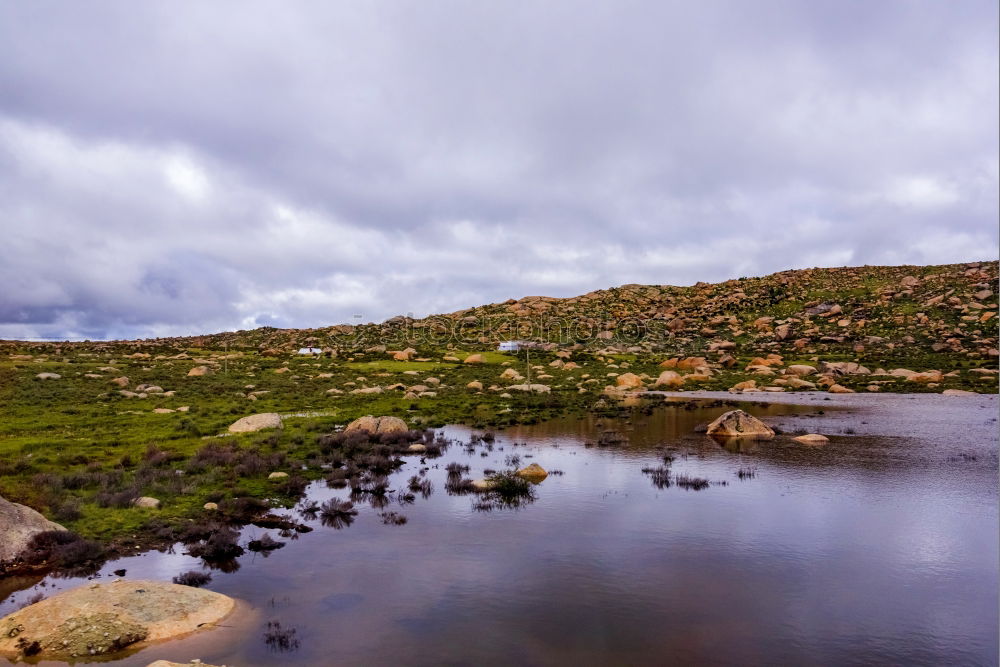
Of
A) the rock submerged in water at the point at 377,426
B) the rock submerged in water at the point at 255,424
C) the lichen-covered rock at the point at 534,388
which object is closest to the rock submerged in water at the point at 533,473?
the rock submerged in water at the point at 377,426

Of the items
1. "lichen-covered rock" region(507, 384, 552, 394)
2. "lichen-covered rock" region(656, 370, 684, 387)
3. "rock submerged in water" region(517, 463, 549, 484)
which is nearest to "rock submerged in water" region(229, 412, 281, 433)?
"rock submerged in water" region(517, 463, 549, 484)

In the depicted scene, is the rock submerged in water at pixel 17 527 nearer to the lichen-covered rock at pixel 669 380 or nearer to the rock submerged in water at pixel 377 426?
the rock submerged in water at pixel 377 426

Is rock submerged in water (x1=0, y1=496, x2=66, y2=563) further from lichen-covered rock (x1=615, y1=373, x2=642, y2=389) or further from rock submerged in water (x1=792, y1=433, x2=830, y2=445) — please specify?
lichen-covered rock (x1=615, y1=373, x2=642, y2=389)

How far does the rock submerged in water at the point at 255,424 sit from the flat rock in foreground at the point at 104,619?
2265 cm

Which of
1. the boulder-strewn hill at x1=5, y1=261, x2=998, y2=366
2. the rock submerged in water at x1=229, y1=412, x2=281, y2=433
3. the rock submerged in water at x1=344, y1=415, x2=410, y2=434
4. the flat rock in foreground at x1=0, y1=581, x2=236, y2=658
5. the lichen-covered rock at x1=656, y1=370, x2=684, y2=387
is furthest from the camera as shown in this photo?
the boulder-strewn hill at x1=5, y1=261, x2=998, y2=366

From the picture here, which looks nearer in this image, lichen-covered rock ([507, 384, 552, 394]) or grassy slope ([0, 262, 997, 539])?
grassy slope ([0, 262, 997, 539])

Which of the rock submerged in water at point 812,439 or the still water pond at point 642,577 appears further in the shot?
the rock submerged in water at point 812,439

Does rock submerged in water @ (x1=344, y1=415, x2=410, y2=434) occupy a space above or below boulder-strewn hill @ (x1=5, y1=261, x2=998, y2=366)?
below

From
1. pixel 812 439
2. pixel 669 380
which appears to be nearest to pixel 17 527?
pixel 812 439

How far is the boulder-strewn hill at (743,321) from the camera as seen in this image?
97.2 meters

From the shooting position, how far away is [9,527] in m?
15.7

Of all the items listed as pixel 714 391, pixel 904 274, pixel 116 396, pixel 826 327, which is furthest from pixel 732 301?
pixel 116 396

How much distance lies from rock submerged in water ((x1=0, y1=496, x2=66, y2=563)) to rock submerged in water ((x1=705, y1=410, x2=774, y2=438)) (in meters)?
34.0

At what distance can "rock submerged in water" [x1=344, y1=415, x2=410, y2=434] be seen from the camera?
34375 millimetres
